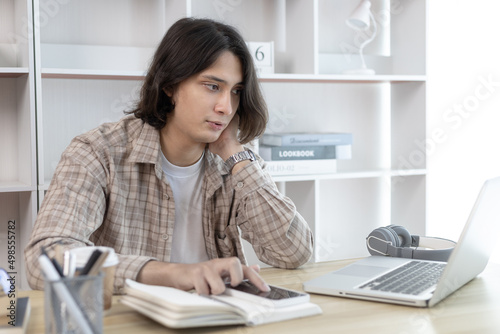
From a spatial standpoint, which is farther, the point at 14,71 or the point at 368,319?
the point at 14,71

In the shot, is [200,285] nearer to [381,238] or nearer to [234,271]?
[234,271]

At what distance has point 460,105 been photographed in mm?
3104

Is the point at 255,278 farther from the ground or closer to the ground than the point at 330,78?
closer to the ground

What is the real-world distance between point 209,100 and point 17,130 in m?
1.00

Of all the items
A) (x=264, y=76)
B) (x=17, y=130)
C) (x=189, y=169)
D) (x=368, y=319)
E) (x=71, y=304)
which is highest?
(x=264, y=76)

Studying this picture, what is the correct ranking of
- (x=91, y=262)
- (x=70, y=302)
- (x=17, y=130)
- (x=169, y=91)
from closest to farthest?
1. (x=70, y=302)
2. (x=91, y=262)
3. (x=169, y=91)
4. (x=17, y=130)

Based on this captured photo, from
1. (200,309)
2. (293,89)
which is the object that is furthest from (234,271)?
(293,89)

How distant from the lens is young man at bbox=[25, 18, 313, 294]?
160 cm

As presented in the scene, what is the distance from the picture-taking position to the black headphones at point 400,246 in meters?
1.43

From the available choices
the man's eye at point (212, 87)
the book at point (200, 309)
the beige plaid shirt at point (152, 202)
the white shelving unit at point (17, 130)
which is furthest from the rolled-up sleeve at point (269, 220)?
the white shelving unit at point (17, 130)

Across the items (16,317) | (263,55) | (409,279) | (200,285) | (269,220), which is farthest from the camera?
(263,55)

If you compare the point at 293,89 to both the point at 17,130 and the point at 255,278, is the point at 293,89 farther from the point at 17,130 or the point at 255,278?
the point at 255,278

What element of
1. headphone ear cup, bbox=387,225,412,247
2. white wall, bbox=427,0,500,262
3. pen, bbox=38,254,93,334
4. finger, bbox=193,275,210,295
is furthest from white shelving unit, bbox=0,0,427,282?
pen, bbox=38,254,93,334

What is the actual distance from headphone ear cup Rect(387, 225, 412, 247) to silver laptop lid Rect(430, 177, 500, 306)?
0.79 ft
